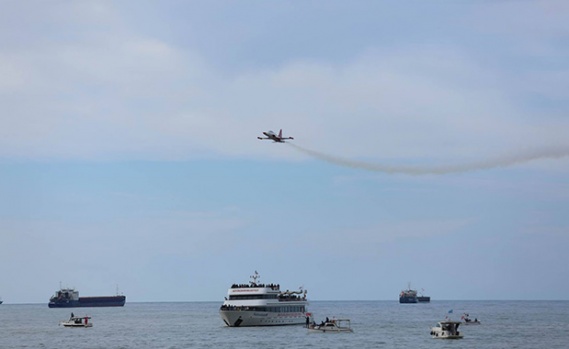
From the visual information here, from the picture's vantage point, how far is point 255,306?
5517 inches

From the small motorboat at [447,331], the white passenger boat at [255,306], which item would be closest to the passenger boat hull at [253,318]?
the white passenger boat at [255,306]

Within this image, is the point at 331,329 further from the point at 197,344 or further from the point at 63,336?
the point at 63,336

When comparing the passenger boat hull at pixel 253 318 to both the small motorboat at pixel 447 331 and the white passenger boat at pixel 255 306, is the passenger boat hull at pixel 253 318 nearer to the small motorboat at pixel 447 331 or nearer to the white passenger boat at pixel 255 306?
the white passenger boat at pixel 255 306

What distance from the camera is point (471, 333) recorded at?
138 m

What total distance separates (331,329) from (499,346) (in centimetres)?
3644

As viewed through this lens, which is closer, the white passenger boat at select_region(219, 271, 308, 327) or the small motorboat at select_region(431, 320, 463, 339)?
the small motorboat at select_region(431, 320, 463, 339)

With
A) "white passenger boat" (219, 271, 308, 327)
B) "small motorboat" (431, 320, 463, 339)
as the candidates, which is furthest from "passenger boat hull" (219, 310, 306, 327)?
"small motorboat" (431, 320, 463, 339)

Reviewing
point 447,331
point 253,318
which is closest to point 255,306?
point 253,318

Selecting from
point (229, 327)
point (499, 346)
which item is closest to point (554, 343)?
point (499, 346)

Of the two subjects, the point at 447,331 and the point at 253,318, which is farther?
the point at 253,318

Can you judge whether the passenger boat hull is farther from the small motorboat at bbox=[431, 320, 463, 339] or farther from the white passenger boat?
the small motorboat at bbox=[431, 320, 463, 339]

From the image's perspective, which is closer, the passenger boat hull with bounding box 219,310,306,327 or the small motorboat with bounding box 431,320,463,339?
the small motorboat with bounding box 431,320,463,339

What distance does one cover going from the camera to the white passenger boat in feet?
458

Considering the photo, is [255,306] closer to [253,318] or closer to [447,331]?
[253,318]
